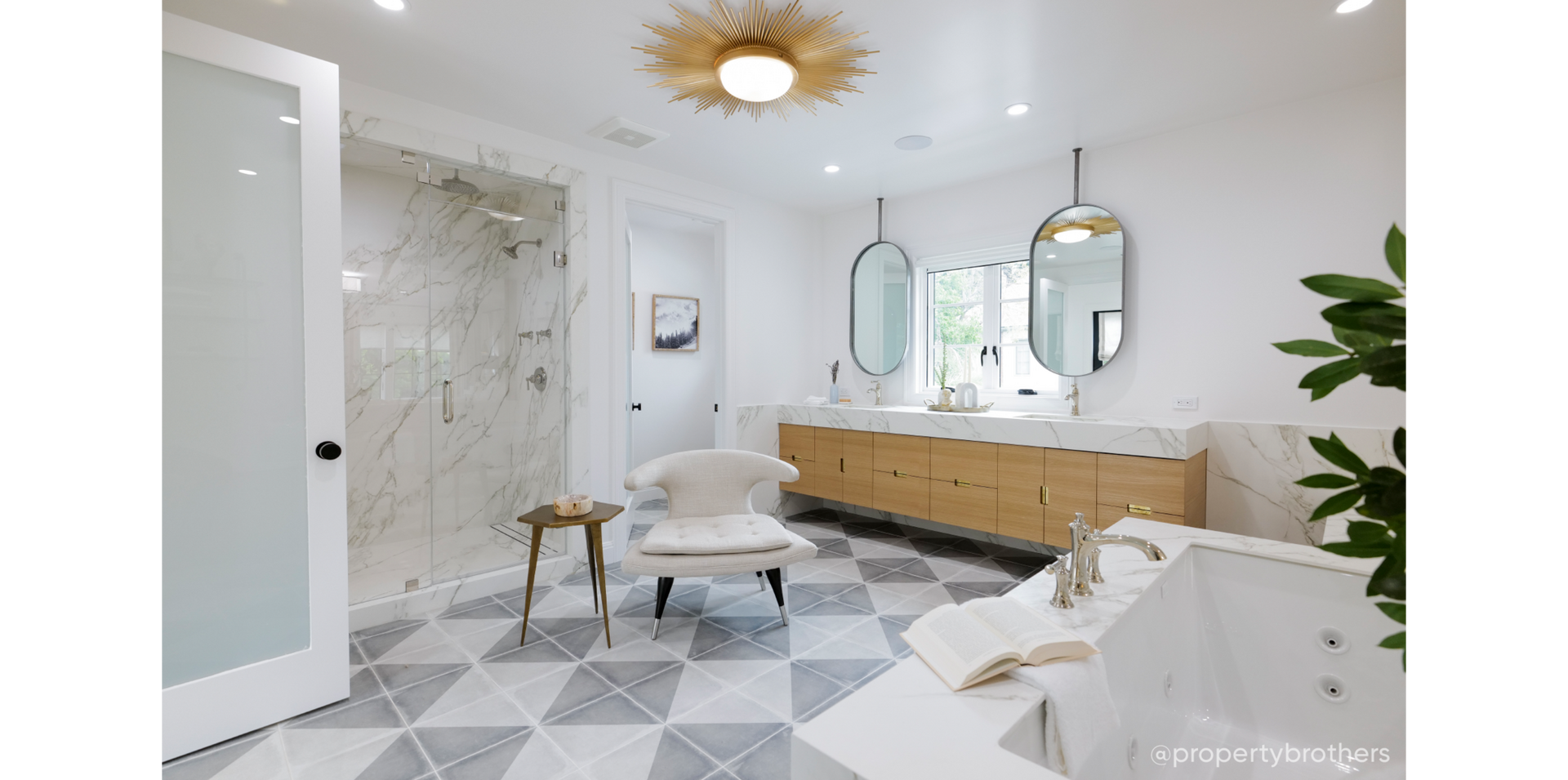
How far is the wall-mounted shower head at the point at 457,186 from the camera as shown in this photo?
124 inches

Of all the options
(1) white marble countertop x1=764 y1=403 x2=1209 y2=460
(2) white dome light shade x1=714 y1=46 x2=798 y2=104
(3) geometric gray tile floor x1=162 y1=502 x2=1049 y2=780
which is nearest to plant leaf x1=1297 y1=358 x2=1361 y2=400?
(3) geometric gray tile floor x1=162 y1=502 x2=1049 y2=780

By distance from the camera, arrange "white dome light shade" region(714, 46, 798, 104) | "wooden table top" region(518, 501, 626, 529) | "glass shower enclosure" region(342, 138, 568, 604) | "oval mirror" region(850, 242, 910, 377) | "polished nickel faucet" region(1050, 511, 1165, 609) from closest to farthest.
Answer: "polished nickel faucet" region(1050, 511, 1165, 609) → "white dome light shade" region(714, 46, 798, 104) → "wooden table top" region(518, 501, 626, 529) → "glass shower enclosure" region(342, 138, 568, 604) → "oval mirror" region(850, 242, 910, 377)

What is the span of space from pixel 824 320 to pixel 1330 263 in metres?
3.06

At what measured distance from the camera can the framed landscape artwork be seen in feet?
17.9

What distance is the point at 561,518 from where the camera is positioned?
2590 millimetres

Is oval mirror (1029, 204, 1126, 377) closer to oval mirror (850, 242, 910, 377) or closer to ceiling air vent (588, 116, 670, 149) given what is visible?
oval mirror (850, 242, 910, 377)

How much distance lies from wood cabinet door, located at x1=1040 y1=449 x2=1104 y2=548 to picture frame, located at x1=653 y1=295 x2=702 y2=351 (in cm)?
341

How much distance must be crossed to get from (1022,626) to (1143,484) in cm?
191

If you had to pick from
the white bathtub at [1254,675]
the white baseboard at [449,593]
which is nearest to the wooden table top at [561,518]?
the white baseboard at [449,593]

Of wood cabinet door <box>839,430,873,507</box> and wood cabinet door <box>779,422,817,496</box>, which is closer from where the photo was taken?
wood cabinet door <box>839,430,873,507</box>

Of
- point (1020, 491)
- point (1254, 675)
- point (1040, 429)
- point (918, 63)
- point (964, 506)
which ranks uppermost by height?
point (918, 63)

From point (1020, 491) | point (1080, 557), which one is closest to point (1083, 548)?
point (1080, 557)

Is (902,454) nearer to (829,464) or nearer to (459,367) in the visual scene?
(829,464)

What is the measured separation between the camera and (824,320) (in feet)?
16.3
